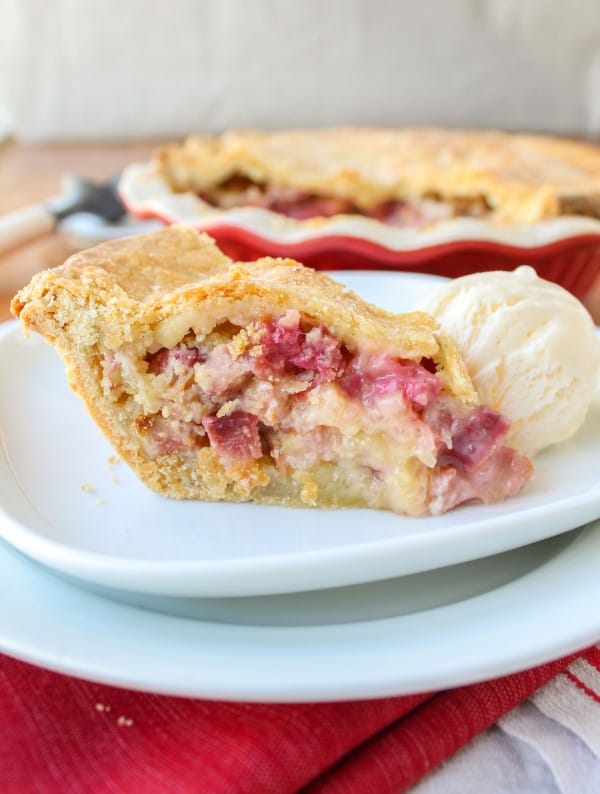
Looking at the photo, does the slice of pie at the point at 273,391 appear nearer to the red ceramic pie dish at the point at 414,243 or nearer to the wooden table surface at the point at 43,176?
the red ceramic pie dish at the point at 414,243

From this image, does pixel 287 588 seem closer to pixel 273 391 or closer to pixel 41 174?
pixel 273 391

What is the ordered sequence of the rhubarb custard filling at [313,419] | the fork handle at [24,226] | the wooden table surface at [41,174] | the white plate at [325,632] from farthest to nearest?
the wooden table surface at [41,174]
the fork handle at [24,226]
the rhubarb custard filling at [313,419]
the white plate at [325,632]

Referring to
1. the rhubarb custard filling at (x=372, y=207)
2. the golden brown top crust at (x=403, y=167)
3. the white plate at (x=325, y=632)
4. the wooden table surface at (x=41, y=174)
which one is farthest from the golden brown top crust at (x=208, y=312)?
the rhubarb custard filling at (x=372, y=207)

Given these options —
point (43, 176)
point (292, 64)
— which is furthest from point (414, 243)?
point (292, 64)

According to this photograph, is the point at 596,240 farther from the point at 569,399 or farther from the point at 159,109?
the point at 159,109

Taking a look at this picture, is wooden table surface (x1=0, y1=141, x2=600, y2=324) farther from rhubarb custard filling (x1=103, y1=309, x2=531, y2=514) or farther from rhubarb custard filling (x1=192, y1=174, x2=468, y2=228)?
rhubarb custard filling (x1=103, y1=309, x2=531, y2=514)

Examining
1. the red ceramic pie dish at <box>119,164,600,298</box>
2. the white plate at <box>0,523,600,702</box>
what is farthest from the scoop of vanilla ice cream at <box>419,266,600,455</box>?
the red ceramic pie dish at <box>119,164,600,298</box>
